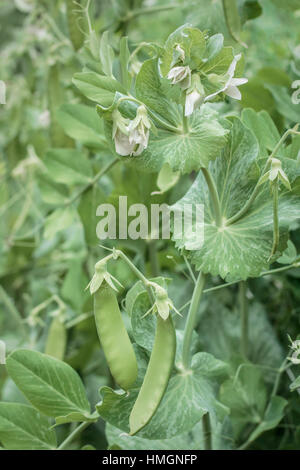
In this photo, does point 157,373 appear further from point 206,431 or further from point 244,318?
point 244,318

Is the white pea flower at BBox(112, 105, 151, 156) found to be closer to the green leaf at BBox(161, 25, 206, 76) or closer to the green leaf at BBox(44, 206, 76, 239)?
the green leaf at BBox(161, 25, 206, 76)

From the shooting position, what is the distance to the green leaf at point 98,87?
0.45m

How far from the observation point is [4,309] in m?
1.09

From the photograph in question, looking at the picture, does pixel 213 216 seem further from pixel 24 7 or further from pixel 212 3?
pixel 24 7

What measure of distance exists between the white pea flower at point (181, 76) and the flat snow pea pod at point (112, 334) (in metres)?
0.17

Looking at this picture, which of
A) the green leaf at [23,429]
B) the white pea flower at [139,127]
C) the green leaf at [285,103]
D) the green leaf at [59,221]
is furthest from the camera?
the green leaf at [59,221]

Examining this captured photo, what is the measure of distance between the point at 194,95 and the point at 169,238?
27cm

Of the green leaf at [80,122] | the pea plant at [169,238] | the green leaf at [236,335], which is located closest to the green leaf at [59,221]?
the pea plant at [169,238]

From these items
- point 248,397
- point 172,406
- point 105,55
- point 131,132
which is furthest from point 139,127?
point 248,397

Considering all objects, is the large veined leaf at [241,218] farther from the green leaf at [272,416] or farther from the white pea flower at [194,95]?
the green leaf at [272,416]

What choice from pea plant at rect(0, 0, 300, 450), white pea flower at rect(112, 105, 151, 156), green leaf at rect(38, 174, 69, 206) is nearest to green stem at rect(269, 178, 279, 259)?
pea plant at rect(0, 0, 300, 450)

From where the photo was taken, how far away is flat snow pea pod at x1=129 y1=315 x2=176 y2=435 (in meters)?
0.43

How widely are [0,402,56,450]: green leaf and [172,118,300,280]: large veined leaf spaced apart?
0.23 meters
